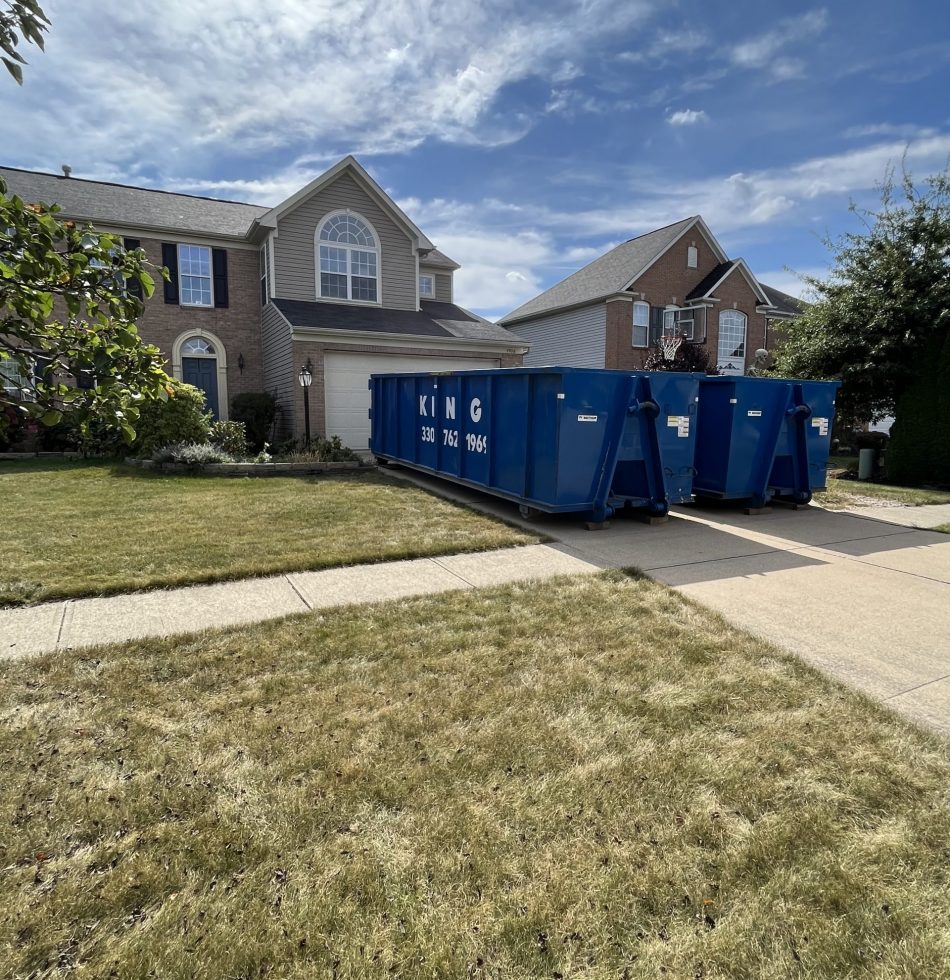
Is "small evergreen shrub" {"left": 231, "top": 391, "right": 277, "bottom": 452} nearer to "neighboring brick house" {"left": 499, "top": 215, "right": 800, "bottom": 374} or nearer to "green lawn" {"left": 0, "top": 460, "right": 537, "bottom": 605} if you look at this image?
"green lawn" {"left": 0, "top": 460, "right": 537, "bottom": 605}

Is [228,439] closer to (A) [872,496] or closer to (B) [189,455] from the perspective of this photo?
(B) [189,455]

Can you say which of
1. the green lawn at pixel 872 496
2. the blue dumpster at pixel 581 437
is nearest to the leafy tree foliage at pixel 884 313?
the green lawn at pixel 872 496

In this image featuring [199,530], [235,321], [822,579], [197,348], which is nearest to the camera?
[822,579]

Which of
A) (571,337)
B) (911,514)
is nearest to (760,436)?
(911,514)

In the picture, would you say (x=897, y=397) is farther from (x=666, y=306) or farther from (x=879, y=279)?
(x=666, y=306)

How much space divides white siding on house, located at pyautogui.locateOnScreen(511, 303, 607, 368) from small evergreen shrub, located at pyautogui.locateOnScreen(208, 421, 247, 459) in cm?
1333

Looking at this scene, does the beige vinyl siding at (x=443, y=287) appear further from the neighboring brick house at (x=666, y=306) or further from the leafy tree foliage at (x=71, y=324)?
the leafy tree foliage at (x=71, y=324)

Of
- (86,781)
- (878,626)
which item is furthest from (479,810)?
(878,626)

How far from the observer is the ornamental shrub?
12.8 meters

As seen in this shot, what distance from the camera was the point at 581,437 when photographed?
289 inches

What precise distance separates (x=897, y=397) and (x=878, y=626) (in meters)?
11.1

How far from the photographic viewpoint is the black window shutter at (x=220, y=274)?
1738cm

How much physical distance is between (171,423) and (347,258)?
24.5ft

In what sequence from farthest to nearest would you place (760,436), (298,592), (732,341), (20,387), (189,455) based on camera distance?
(732,341) < (189,455) < (760,436) < (298,592) < (20,387)
